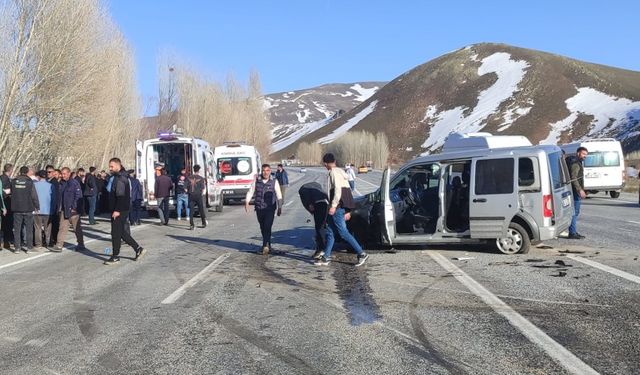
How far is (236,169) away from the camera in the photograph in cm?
2584

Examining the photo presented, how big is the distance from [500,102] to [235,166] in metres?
122

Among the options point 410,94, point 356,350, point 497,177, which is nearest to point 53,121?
point 497,177

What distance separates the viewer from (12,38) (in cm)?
2227

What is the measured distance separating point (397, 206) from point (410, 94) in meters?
161

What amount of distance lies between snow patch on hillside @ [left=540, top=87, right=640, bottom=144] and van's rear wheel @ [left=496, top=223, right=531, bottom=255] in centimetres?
10193

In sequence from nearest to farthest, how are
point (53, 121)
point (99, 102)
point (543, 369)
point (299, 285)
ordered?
point (543, 369) < point (299, 285) < point (53, 121) < point (99, 102)

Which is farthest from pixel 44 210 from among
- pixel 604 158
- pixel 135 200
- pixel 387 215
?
pixel 604 158

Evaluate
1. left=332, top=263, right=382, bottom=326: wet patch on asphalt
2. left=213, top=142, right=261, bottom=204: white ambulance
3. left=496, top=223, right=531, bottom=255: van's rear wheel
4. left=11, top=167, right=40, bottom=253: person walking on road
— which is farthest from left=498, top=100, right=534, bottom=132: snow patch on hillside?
left=332, top=263, right=382, bottom=326: wet patch on asphalt

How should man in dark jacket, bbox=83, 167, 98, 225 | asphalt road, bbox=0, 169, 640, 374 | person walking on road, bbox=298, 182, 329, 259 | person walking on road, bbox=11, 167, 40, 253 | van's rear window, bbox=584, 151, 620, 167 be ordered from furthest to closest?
1. van's rear window, bbox=584, 151, 620, 167
2. man in dark jacket, bbox=83, 167, 98, 225
3. person walking on road, bbox=11, 167, 40, 253
4. person walking on road, bbox=298, 182, 329, 259
5. asphalt road, bbox=0, 169, 640, 374

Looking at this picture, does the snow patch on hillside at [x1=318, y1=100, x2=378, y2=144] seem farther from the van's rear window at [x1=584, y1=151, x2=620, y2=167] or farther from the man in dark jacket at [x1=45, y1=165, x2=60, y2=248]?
the man in dark jacket at [x1=45, y1=165, x2=60, y2=248]

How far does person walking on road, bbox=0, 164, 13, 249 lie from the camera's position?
1245 cm

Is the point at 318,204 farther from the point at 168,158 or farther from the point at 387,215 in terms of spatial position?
the point at 168,158

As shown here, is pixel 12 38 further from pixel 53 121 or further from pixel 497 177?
pixel 497 177

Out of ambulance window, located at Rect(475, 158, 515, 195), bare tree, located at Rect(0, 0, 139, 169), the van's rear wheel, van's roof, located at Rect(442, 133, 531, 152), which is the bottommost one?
the van's rear wheel
